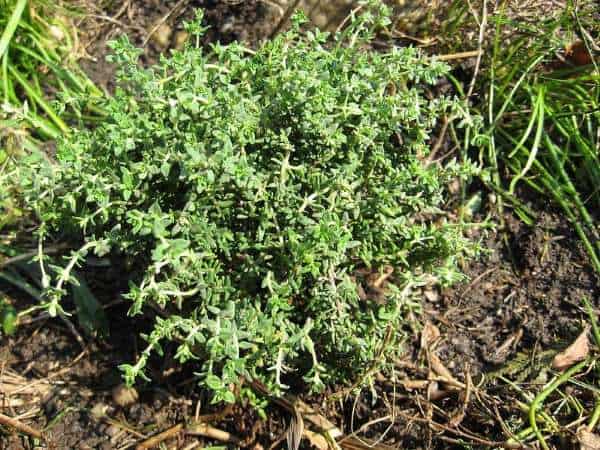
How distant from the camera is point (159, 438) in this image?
8.11 feet

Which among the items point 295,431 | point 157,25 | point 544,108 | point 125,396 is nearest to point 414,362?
point 295,431

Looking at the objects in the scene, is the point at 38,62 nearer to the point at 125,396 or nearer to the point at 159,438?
the point at 125,396

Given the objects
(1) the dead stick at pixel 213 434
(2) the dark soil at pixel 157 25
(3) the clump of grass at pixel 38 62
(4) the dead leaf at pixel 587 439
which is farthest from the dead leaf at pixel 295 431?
(2) the dark soil at pixel 157 25

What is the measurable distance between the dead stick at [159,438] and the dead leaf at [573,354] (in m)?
1.61

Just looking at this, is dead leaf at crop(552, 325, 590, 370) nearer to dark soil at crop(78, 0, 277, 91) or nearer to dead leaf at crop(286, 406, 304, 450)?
dead leaf at crop(286, 406, 304, 450)

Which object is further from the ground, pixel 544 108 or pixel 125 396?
pixel 544 108

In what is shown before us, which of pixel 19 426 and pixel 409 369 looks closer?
pixel 19 426

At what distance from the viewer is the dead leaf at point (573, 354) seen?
8.86 ft

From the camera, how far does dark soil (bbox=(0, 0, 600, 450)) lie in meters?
2.52

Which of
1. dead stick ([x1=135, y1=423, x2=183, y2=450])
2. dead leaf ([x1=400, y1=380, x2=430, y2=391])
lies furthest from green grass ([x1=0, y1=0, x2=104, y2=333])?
dead leaf ([x1=400, y1=380, x2=430, y2=391])

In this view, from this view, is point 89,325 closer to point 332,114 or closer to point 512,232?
point 332,114

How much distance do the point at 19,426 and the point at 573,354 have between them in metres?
2.30

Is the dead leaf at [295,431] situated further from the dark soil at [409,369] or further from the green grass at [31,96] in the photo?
the green grass at [31,96]

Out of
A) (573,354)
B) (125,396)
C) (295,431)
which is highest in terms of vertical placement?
(573,354)
